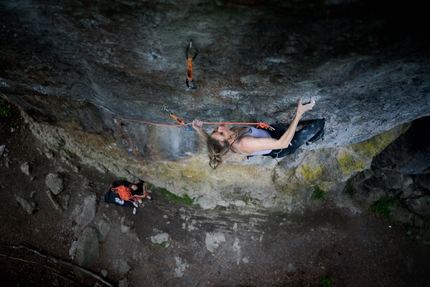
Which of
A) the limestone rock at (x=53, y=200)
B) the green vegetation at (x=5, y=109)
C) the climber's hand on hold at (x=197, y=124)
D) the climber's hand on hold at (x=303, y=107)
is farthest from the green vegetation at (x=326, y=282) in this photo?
the green vegetation at (x=5, y=109)

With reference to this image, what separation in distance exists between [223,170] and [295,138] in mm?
2547

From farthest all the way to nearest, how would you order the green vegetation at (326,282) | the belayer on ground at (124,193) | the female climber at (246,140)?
1. the green vegetation at (326,282)
2. the belayer on ground at (124,193)
3. the female climber at (246,140)

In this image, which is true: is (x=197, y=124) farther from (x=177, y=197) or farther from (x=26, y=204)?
(x=26, y=204)

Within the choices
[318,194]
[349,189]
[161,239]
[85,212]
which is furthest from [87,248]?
[349,189]

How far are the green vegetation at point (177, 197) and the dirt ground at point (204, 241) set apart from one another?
14 centimetres

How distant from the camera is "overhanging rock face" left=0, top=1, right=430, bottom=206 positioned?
8.65 feet

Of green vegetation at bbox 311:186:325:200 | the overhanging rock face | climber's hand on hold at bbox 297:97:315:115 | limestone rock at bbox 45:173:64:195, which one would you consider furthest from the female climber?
limestone rock at bbox 45:173:64:195

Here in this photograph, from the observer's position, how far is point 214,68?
11.6ft

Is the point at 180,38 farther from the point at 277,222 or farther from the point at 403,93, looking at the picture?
the point at 277,222

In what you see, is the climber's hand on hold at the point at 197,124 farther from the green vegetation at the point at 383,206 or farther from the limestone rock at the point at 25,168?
the green vegetation at the point at 383,206

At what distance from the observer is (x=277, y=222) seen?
7.27 m

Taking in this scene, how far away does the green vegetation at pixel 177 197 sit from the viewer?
731 centimetres

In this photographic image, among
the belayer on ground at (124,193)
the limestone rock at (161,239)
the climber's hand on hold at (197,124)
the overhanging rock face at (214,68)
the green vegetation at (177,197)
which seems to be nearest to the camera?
the overhanging rock face at (214,68)

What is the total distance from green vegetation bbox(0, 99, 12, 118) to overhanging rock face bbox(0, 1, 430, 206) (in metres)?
0.87
